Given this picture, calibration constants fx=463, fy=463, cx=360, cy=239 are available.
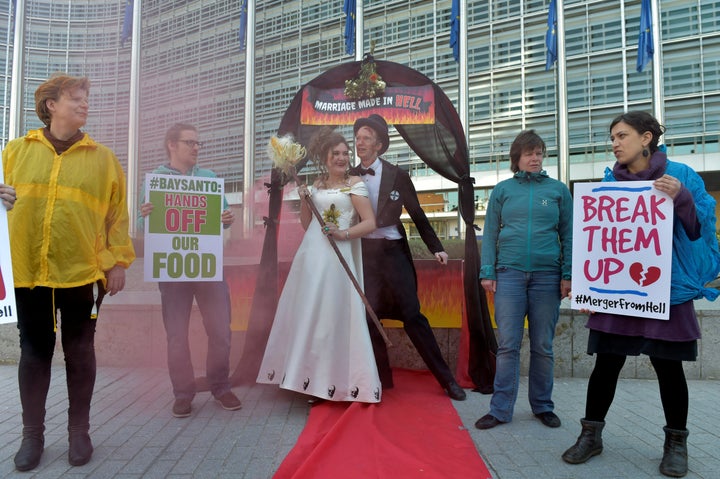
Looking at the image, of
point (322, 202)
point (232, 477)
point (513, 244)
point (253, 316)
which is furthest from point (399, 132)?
point (232, 477)

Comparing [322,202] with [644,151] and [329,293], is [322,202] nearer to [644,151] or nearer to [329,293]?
[329,293]

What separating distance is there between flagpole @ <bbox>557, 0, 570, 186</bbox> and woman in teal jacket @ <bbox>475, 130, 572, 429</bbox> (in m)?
19.9

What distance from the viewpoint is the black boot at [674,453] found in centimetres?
234

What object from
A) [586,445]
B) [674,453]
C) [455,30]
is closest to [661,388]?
[674,453]

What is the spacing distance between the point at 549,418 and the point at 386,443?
3.96 feet

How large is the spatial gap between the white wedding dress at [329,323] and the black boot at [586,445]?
125cm

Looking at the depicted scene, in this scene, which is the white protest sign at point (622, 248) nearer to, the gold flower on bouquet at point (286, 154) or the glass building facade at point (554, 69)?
the gold flower on bouquet at point (286, 154)

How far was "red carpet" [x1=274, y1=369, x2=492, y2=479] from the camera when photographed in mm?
2297

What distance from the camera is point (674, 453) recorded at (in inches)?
93.8

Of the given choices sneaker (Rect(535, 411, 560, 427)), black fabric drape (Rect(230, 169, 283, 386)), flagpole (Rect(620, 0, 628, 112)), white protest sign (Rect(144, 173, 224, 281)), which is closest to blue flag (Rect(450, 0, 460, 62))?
flagpole (Rect(620, 0, 628, 112))

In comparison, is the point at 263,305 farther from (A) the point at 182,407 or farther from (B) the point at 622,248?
(B) the point at 622,248

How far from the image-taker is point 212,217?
3.33m

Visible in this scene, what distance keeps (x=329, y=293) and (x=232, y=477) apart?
1.36 m

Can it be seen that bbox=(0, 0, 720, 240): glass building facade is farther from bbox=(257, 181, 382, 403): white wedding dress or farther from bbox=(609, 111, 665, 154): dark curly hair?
bbox=(609, 111, 665, 154): dark curly hair
